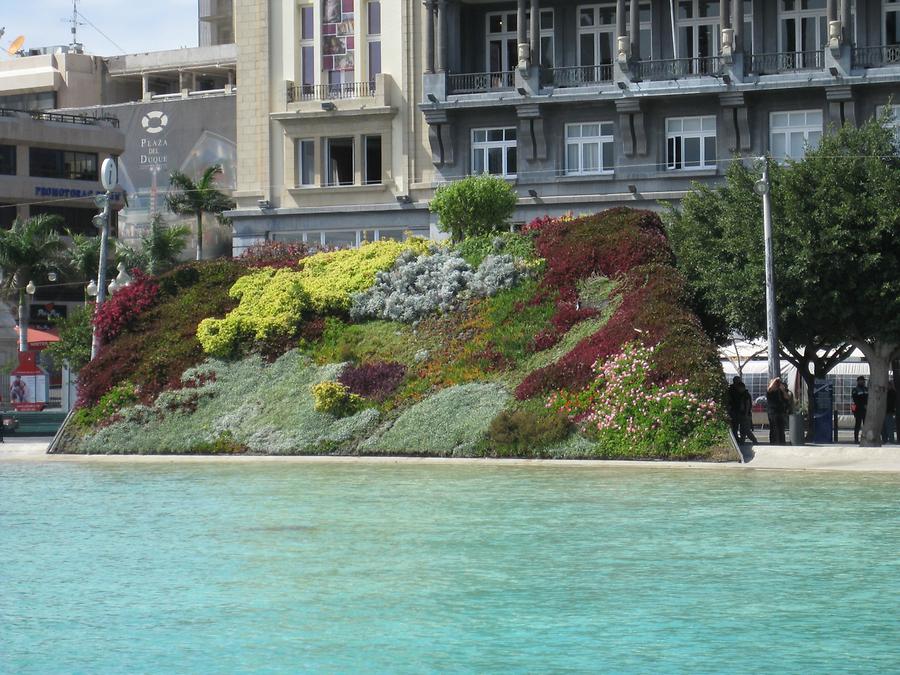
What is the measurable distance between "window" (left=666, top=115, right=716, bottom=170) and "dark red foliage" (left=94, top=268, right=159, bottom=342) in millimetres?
21897

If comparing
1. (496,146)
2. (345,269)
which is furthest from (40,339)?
(345,269)

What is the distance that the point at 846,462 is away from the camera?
92.9 feet

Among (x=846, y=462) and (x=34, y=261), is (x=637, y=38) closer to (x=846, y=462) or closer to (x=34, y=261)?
(x=846, y=462)

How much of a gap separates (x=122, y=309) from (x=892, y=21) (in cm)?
3045

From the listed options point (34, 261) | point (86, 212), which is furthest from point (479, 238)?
point (86, 212)

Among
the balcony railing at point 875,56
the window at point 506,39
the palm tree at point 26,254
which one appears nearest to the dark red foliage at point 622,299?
the balcony railing at point 875,56

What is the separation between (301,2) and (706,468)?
37753 millimetres

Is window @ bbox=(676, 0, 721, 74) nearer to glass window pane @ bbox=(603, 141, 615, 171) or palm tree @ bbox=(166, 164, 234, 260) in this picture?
glass window pane @ bbox=(603, 141, 615, 171)

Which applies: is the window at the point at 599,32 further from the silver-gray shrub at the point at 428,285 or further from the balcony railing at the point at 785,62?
the silver-gray shrub at the point at 428,285

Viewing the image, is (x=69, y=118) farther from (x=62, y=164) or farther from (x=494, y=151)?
(x=494, y=151)

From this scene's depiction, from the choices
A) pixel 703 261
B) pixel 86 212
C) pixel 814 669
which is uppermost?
pixel 86 212

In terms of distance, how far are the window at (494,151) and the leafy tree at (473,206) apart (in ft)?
40.0

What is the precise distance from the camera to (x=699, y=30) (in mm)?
53938

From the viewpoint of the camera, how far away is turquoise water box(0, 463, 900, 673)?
12141mm
